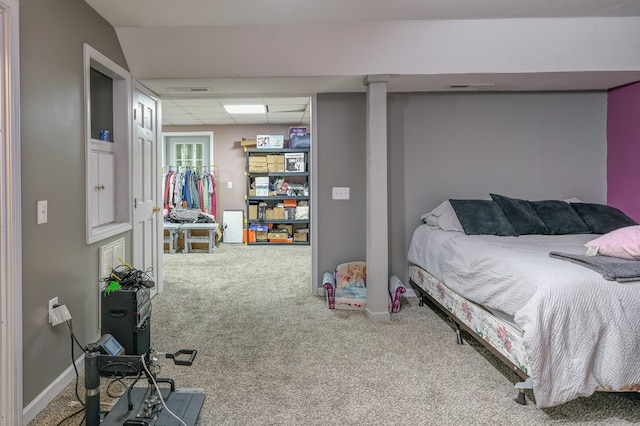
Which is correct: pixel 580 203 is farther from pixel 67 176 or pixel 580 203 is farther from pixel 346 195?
pixel 67 176

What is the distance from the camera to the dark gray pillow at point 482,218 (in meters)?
3.19

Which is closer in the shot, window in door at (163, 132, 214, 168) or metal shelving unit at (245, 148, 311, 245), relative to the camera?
metal shelving unit at (245, 148, 311, 245)

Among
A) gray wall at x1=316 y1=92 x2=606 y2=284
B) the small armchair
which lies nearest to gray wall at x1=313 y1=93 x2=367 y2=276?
gray wall at x1=316 y1=92 x2=606 y2=284

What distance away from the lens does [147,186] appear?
3635mm

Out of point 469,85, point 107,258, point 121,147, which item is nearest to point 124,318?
point 107,258

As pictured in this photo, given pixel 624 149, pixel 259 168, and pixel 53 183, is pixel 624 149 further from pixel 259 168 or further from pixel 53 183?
pixel 259 168

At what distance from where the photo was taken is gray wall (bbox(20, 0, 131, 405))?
1899 mm

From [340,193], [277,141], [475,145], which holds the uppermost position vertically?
[277,141]

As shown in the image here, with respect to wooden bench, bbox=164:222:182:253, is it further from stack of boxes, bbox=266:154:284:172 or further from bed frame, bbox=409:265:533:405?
bed frame, bbox=409:265:533:405

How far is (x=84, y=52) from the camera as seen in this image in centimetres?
243

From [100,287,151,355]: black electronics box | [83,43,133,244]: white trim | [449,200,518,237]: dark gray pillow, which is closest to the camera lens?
[100,287,151,355]: black electronics box

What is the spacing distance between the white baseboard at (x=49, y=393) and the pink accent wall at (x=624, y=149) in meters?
4.66

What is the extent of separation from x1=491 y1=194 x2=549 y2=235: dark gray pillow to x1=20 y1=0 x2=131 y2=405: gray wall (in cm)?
329

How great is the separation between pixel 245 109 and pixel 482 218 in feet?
13.8
